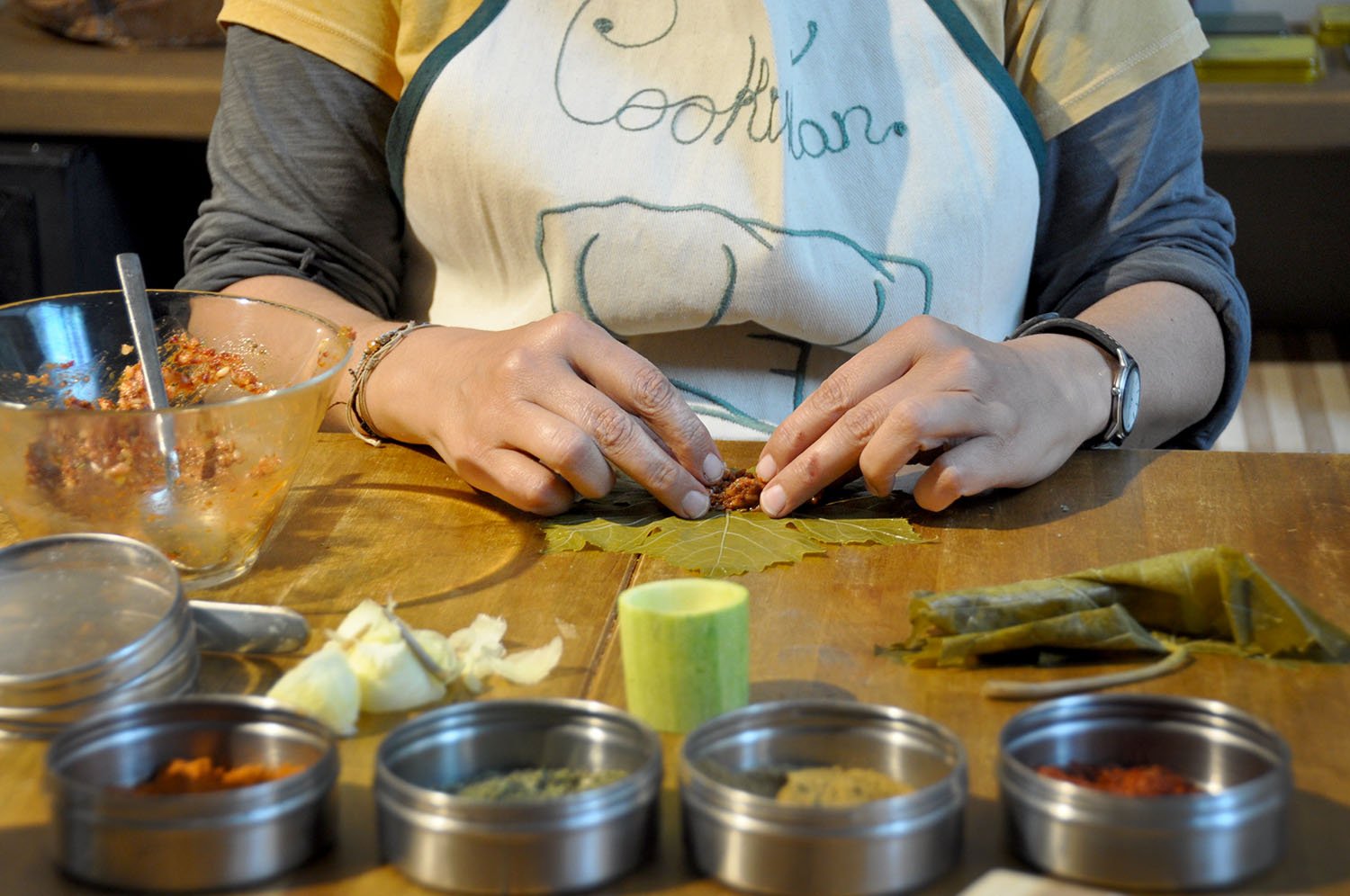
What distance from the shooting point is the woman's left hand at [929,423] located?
109cm

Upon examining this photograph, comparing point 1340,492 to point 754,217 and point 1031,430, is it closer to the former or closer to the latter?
point 1031,430

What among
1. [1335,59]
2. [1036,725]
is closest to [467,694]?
[1036,725]

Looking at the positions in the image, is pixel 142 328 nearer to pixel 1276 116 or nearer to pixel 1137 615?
pixel 1137 615

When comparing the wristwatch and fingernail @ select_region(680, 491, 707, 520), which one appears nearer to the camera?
fingernail @ select_region(680, 491, 707, 520)

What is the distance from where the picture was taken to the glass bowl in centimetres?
92

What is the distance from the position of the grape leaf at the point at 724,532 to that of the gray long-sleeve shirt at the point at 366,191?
1.58 ft

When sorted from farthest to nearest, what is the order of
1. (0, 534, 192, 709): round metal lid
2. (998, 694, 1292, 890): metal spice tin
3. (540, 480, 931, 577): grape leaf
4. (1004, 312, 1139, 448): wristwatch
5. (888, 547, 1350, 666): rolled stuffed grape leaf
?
(1004, 312, 1139, 448): wristwatch
(540, 480, 931, 577): grape leaf
(888, 547, 1350, 666): rolled stuffed grape leaf
(0, 534, 192, 709): round metal lid
(998, 694, 1292, 890): metal spice tin

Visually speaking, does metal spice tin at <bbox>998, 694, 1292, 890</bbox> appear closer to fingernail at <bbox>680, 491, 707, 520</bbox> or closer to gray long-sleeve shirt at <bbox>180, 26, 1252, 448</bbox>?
fingernail at <bbox>680, 491, 707, 520</bbox>

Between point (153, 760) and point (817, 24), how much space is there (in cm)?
99

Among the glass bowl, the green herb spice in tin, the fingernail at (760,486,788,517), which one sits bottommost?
the fingernail at (760,486,788,517)

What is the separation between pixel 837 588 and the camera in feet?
3.17

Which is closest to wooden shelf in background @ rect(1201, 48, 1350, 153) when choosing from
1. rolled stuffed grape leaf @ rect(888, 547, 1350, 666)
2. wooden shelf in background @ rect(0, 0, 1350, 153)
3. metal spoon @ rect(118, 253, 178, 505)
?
wooden shelf in background @ rect(0, 0, 1350, 153)

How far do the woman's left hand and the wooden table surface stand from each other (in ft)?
0.12

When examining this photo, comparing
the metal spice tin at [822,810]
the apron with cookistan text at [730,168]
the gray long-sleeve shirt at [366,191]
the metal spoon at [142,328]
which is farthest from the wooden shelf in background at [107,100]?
the metal spice tin at [822,810]
